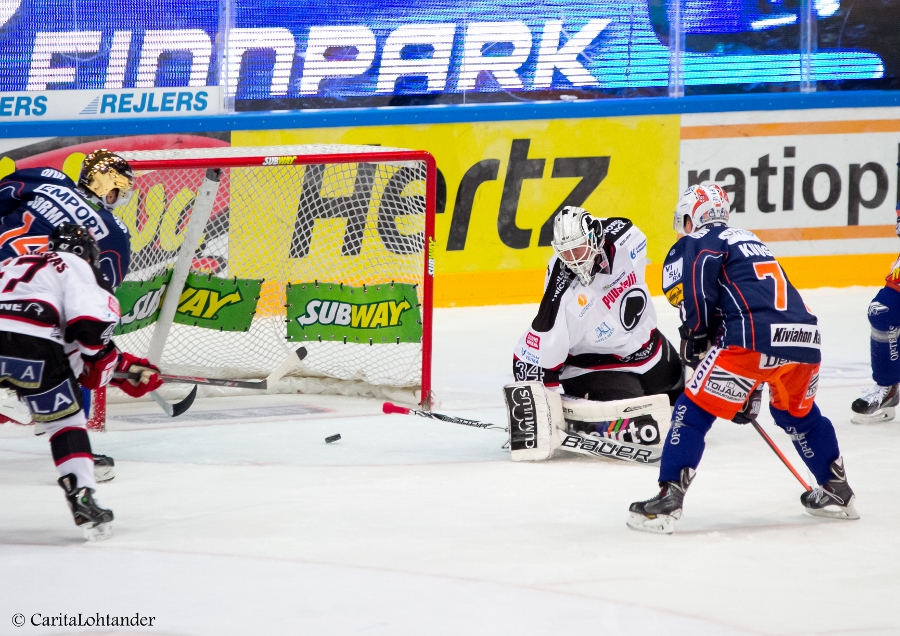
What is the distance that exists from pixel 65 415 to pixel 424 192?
233 centimetres

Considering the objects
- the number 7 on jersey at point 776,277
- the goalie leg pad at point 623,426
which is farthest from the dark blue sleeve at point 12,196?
the number 7 on jersey at point 776,277

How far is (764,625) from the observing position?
2.58m

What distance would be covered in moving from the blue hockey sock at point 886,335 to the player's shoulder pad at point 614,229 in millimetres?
1166

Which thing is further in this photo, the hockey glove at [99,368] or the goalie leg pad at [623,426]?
the goalie leg pad at [623,426]

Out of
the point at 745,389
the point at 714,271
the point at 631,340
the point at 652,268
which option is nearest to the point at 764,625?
the point at 745,389

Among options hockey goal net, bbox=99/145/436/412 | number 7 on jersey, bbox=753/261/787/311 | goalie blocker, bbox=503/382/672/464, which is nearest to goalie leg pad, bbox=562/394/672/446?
goalie blocker, bbox=503/382/672/464

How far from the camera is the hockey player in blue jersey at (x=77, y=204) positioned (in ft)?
12.9

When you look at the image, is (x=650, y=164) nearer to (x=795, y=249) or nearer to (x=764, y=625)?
A: (x=795, y=249)

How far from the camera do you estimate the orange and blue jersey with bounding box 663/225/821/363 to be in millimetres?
3199

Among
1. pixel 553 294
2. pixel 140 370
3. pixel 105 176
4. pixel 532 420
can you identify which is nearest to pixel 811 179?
pixel 553 294

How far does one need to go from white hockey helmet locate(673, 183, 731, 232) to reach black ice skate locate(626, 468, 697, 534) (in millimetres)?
710

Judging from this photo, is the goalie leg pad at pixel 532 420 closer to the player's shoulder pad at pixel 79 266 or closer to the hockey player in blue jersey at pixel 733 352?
the hockey player in blue jersey at pixel 733 352

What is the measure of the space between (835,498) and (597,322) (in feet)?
3.82

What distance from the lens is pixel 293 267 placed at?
519 cm
